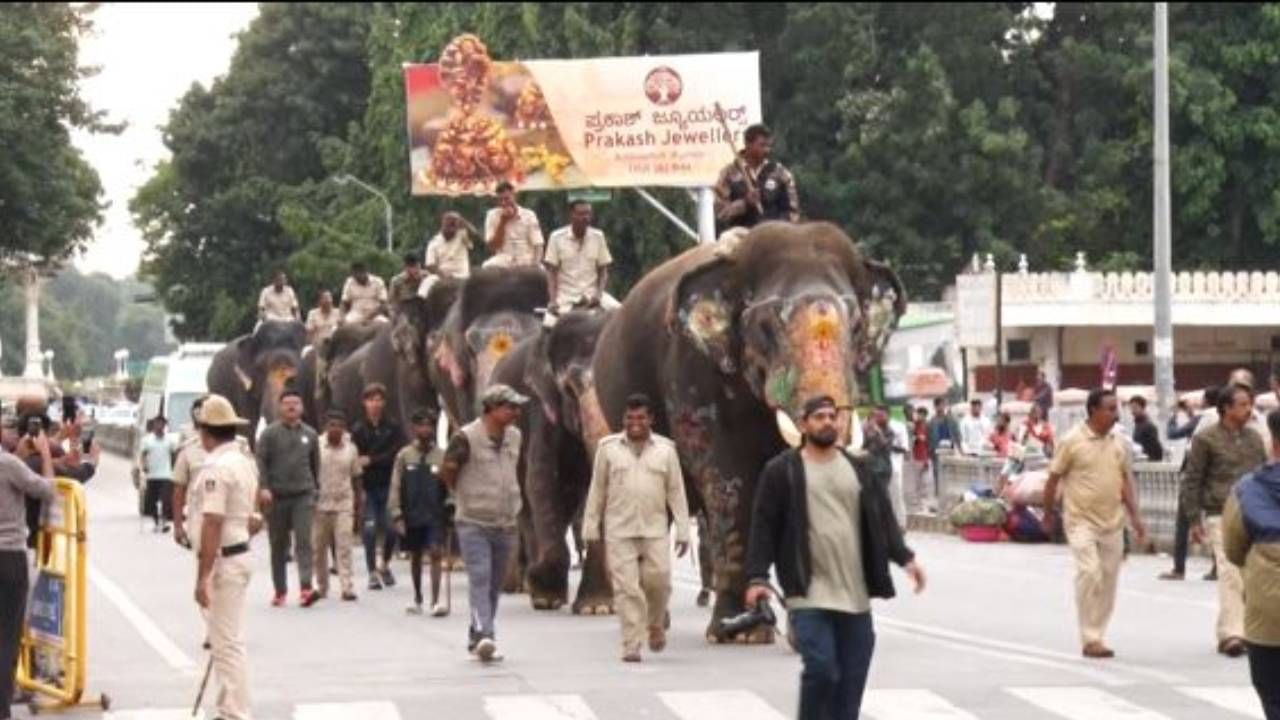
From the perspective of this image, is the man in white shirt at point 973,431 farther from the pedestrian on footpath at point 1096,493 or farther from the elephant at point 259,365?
the pedestrian on footpath at point 1096,493

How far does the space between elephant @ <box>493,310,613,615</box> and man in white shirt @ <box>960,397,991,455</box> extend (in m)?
15.7

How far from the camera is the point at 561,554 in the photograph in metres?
22.5

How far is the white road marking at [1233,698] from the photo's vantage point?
581 inches

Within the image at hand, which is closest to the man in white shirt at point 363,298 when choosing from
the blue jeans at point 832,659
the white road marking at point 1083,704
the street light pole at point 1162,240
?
the street light pole at point 1162,240

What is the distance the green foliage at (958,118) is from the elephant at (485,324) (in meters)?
34.5

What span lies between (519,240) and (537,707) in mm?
11585

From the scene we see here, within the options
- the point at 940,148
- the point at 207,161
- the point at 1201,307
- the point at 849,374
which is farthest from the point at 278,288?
the point at 207,161

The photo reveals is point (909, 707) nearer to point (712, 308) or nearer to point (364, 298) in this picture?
point (712, 308)

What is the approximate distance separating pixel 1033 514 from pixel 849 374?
15.8 meters

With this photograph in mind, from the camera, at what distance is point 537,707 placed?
50.2 feet

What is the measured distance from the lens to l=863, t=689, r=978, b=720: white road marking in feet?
48.1

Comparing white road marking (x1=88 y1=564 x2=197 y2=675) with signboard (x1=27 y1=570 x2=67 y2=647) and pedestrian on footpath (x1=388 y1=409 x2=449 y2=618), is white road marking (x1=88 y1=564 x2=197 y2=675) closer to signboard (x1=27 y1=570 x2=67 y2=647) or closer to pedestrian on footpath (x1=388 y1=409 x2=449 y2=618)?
signboard (x1=27 y1=570 x2=67 y2=647)

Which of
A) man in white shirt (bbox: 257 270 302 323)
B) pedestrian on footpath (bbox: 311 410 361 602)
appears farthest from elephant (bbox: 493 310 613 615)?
man in white shirt (bbox: 257 270 302 323)

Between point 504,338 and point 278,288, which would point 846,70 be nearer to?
point 278,288
